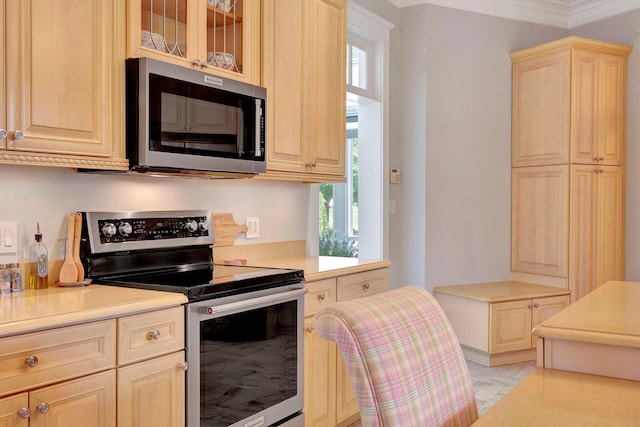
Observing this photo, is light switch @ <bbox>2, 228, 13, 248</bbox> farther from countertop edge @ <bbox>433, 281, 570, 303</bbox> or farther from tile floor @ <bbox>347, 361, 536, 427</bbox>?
countertop edge @ <bbox>433, 281, 570, 303</bbox>

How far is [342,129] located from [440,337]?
85.9 inches

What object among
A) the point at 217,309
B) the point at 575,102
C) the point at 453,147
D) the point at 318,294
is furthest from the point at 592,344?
the point at 575,102

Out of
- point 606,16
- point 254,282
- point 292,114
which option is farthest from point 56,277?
point 606,16

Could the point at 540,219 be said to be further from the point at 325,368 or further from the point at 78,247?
the point at 78,247

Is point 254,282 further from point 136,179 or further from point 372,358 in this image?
point 372,358

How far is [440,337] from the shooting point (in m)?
1.25

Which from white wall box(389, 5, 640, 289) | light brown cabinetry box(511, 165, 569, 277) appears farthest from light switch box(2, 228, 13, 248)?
light brown cabinetry box(511, 165, 569, 277)

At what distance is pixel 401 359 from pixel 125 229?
1.57 meters

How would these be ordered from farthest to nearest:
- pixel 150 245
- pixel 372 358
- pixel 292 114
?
pixel 292 114 → pixel 150 245 → pixel 372 358

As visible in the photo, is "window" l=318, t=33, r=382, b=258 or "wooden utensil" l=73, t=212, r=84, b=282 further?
"window" l=318, t=33, r=382, b=258

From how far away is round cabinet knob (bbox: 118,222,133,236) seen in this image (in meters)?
2.30

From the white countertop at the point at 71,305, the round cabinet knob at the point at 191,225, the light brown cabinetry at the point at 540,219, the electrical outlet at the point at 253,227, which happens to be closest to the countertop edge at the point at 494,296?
the light brown cabinetry at the point at 540,219

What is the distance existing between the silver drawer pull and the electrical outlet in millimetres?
1618

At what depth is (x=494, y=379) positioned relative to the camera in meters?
3.75
